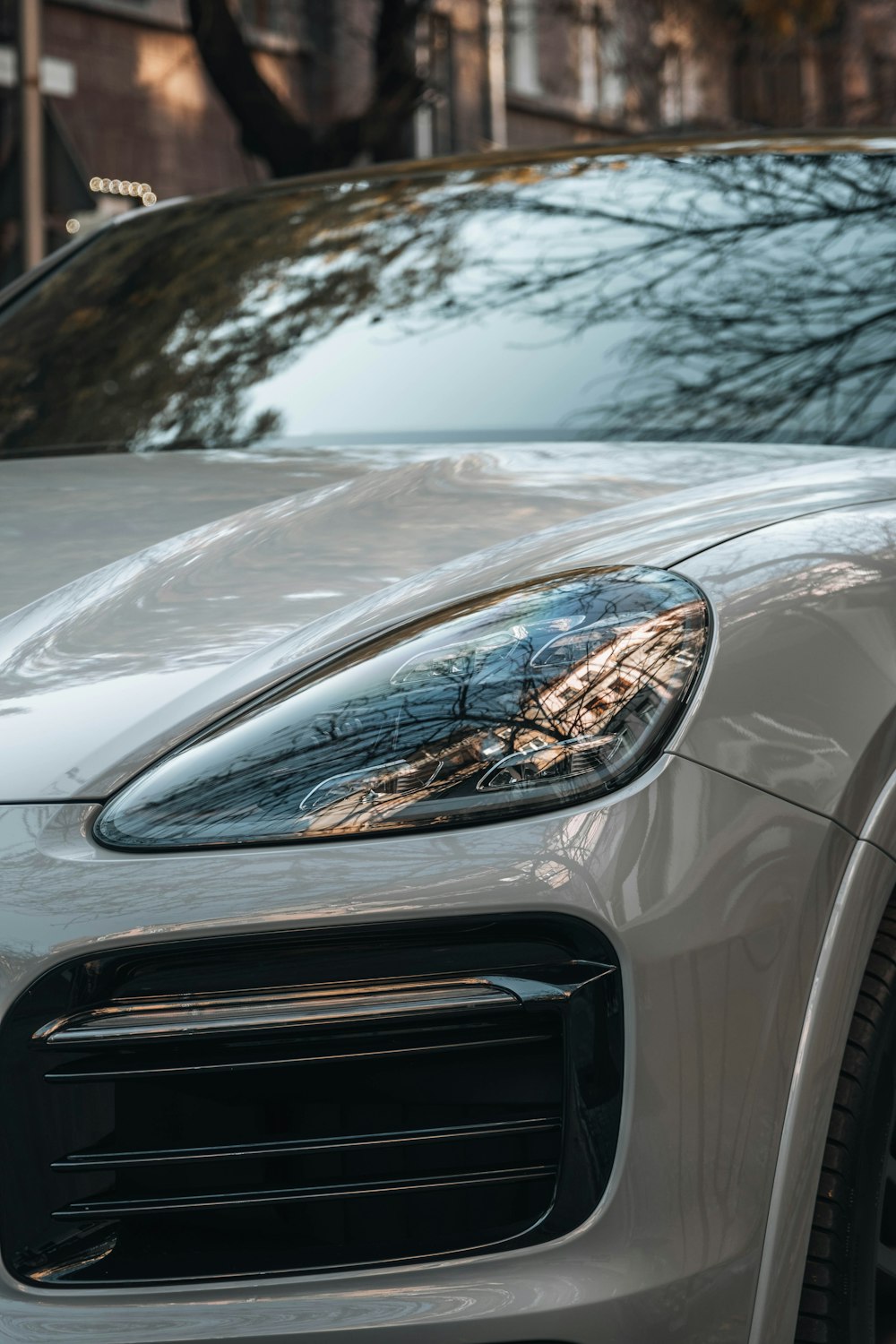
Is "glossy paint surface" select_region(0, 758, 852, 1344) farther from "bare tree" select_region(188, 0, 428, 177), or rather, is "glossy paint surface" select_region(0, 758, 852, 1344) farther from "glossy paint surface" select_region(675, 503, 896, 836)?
"bare tree" select_region(188, 0, 428, 177)

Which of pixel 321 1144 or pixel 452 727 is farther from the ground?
pixel 452 727

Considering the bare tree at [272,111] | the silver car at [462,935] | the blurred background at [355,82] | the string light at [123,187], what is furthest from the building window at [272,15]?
the silver car at [462,935]

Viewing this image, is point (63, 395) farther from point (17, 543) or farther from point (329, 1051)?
point (329, 1051)

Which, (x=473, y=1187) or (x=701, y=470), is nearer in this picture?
(x=473, y=1187)

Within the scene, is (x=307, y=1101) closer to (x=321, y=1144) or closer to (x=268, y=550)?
(x=321, y=1144)

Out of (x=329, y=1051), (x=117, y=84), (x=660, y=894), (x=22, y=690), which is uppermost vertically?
(x=117, y=84)

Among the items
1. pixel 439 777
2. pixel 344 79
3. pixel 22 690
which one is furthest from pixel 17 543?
pixel 344 79

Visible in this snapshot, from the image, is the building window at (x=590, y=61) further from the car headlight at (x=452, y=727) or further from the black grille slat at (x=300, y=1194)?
the black grille slat at (x=300, y=1194)

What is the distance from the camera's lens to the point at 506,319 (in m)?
2.77

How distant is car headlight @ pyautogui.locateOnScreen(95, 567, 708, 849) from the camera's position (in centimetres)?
146

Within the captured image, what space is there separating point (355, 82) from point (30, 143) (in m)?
10.4

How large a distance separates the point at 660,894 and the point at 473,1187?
300mm

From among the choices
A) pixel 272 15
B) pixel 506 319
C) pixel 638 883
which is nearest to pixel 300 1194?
pixel 638 883

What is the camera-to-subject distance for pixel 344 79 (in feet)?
59.2
